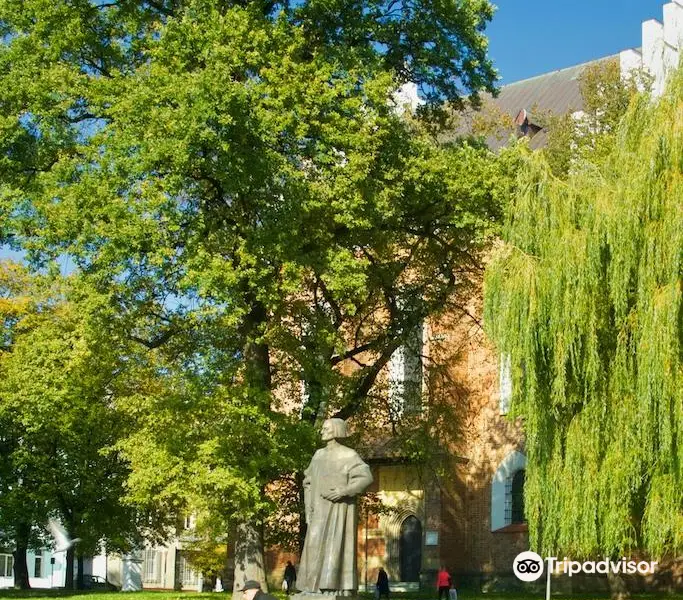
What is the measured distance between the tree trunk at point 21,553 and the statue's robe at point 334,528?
2672 cm

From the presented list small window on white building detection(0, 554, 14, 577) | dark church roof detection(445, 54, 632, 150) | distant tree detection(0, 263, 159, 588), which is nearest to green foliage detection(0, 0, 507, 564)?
distant tree detection(0, 263, 159, 588)

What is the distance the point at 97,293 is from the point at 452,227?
25.8 feet

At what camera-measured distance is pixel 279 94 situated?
22.0 metres

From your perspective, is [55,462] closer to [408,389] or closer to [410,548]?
[410,548]

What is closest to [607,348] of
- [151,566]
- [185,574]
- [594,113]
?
[594,113]

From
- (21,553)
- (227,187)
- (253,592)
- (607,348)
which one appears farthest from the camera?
(21,553)

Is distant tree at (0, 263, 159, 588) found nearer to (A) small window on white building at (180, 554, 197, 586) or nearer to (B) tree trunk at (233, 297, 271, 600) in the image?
(B) tree trunk at (233, 297, 271, 600)

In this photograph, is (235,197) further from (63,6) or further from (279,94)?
(63,6)

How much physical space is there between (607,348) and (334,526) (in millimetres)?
8074

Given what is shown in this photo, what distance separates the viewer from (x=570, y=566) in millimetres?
30359

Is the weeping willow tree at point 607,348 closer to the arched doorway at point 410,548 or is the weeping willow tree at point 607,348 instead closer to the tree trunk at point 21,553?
the arched doorway at point 410,548

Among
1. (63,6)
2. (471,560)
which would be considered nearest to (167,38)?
(63,6)

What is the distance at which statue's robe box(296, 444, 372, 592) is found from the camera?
1309 cm

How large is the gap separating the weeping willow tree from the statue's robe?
21.8 ft
